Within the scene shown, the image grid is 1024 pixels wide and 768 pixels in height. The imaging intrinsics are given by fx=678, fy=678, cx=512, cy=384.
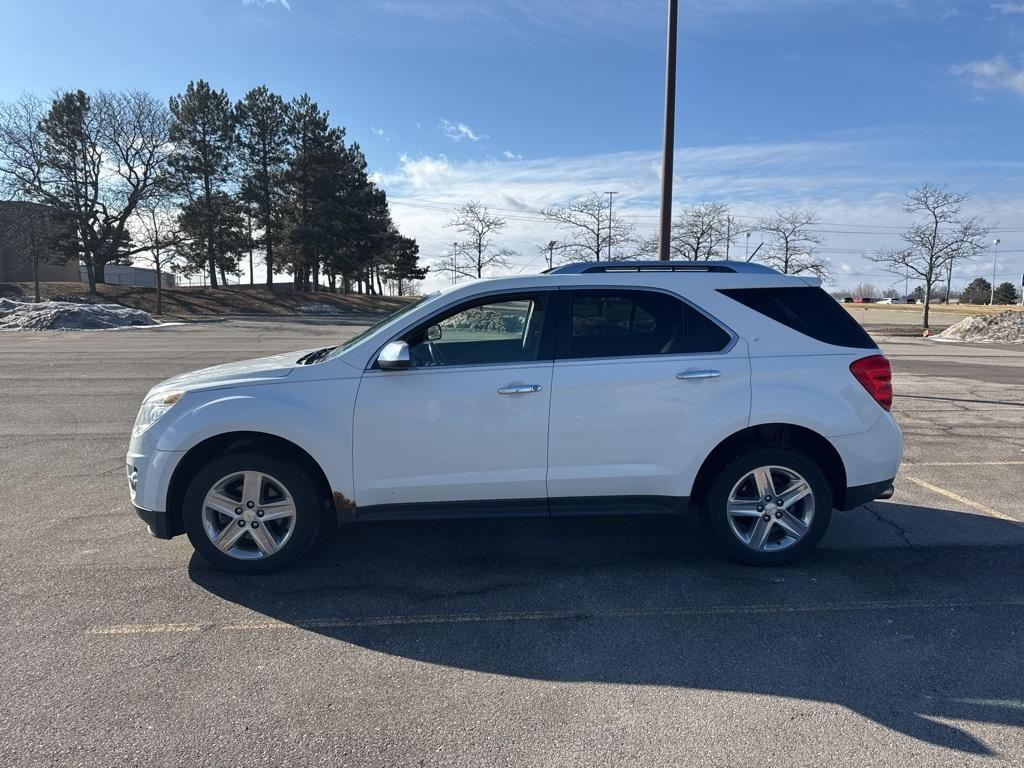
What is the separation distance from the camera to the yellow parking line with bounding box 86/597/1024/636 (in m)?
3.55

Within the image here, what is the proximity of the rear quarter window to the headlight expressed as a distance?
11.3 feet

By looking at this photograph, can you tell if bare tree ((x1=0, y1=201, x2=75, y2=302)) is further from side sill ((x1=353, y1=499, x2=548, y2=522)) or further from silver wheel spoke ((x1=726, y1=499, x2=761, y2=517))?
silver wheel spoke ((x1=726, y1=499, x2=761, y2=517))

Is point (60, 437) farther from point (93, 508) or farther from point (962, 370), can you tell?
point (962, 370)

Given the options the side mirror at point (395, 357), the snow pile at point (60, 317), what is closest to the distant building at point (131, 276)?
the snow pile at point (60, 317)

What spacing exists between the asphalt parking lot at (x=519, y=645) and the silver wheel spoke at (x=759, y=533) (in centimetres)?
21

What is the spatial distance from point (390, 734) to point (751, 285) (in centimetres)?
329

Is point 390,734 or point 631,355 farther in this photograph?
point 631,355

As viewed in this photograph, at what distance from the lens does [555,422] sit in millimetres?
4066

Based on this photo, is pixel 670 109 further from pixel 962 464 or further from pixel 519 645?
pixel 519 645

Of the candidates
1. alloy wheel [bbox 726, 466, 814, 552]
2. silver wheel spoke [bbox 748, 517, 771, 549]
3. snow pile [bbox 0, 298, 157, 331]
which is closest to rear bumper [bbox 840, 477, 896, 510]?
alloy wheel [bbox 726, 466, 814, 552]

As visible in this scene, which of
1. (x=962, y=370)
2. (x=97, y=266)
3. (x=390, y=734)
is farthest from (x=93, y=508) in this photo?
(x=97, y=266)

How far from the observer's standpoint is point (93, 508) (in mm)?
5418

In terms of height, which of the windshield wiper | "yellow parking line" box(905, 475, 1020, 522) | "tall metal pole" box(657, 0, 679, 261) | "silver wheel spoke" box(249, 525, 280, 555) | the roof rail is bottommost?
"yellow parking line" box(905, 475, 1020, 522)

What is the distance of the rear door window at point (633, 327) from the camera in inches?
165
